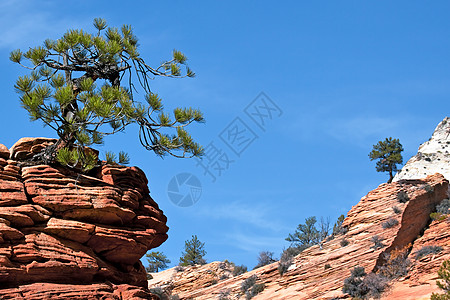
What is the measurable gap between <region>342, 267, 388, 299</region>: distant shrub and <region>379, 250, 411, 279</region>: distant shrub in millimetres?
924

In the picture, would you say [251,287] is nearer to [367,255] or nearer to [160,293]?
[160,293]

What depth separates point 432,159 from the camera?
5081cm

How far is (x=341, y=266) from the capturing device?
106ft

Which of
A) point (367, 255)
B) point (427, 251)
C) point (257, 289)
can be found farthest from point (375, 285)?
point (257, 289)

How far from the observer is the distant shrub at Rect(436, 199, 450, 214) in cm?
3702

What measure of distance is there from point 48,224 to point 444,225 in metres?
27.6

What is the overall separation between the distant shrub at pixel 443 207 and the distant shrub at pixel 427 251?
666 centimetres

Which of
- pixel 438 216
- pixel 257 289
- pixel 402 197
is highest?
pixel 402 197

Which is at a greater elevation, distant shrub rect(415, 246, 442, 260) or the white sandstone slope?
the white sandstone slope

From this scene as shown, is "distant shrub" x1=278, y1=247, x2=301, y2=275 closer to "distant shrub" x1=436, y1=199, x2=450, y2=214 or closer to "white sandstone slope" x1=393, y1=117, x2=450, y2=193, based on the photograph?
"distant shrub" x1=436, y1=199, x2=450, y2=214

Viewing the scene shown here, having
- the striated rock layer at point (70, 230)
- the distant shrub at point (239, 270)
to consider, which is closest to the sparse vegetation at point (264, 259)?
the distant shrub at point (239, 270)

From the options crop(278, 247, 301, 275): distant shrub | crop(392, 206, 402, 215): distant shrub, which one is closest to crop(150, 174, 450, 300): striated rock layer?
crop(392, 206, 402, 215): distant shrub

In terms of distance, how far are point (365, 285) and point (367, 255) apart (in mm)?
4331

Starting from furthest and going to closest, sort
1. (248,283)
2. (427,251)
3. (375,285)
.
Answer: (248,283)
(427,251)
(375,285)
